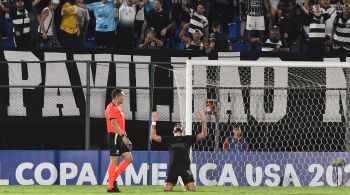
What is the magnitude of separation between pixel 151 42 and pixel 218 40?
1.58m

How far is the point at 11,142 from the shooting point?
23562mm

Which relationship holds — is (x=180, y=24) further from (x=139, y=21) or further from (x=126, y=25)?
(x=126, y=25)

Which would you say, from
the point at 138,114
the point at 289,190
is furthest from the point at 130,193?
Result: the point at 138,114

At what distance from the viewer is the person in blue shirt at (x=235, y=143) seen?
2297 centimetres

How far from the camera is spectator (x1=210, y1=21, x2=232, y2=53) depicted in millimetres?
24378

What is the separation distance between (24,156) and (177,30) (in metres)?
5.34

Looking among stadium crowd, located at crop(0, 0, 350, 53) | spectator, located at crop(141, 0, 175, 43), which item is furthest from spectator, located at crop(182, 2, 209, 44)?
spectator, located at crop(141, 0, 175, 43)

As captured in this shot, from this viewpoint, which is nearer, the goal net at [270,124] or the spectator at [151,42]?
the goal net at [270,124]

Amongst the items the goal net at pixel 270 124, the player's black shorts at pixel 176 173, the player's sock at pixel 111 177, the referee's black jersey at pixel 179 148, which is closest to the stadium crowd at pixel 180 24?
the goal net at pixel 270 124

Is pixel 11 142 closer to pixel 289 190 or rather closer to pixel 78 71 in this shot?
pixel 78 71

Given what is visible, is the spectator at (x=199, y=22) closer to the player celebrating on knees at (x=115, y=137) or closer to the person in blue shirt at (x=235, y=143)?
the person in blue shirt at (x=235, y=143)

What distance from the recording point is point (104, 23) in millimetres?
24328

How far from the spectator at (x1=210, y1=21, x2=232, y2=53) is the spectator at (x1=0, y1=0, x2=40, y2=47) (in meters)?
4.23

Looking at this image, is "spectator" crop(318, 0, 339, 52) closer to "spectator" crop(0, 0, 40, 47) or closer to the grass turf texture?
the grass turf texture
